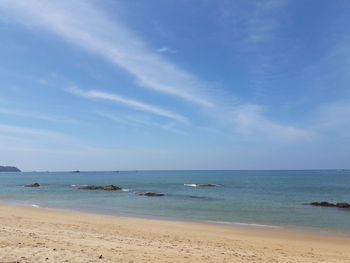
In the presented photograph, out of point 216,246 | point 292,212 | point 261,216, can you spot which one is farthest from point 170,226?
point 292,212

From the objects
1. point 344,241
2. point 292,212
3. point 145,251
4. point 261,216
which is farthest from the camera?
point 292,212

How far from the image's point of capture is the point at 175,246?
12.9 m

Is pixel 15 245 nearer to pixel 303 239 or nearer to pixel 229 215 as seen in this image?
pixel 303 239

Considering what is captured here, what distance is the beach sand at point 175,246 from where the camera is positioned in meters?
9.56

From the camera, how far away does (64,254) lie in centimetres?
933

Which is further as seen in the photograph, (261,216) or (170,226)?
(261,216)

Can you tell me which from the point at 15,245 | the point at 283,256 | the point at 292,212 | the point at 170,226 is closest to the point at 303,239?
the point at 283,256

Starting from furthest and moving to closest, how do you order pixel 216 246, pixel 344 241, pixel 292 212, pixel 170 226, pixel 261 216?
1. pixel 292 212
2. pixel 261 216
3. pixel 170 226
4. pixel 344 241
5. pixel 216 246

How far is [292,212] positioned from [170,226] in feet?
49.7

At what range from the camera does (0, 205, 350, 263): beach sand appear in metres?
9.56

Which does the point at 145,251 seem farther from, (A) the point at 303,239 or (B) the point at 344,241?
(B) the point at 344,241

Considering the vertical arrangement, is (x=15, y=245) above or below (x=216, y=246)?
above

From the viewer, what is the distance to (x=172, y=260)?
1003cm

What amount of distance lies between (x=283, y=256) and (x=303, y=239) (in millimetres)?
Answer: 5888
